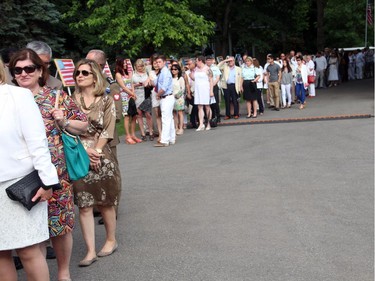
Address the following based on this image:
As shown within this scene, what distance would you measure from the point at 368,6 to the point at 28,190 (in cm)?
4471

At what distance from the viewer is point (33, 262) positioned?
14.3 feet

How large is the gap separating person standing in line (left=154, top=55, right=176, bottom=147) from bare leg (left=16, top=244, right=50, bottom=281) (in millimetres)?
9675

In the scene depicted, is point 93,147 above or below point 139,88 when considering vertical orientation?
above

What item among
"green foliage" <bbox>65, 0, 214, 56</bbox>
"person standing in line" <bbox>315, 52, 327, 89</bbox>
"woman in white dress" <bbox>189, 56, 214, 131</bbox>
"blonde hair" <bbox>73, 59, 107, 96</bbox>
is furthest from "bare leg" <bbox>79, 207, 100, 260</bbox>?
"person standing in line" <bbox>315, 52, 327, 89</bbox>

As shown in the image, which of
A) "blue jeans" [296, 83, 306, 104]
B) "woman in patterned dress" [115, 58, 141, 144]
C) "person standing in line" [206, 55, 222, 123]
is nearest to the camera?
"woman in patterned dress" [115, 58, 141, 144]

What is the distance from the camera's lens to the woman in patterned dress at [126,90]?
41.5ft

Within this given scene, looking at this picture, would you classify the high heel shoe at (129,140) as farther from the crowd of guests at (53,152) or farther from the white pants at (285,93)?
the white pants at (285,93)

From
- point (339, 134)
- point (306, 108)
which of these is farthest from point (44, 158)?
point (306, 108)

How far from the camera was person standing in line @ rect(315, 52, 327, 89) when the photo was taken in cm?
3225

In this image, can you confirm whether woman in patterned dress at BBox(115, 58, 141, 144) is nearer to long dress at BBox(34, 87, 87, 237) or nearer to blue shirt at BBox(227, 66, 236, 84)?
blue shirt at BBox(227, 66, 236, 84)

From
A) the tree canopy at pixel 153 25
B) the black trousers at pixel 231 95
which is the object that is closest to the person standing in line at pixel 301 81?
the black trousers at pixel 231 95

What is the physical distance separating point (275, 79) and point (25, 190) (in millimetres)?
18050

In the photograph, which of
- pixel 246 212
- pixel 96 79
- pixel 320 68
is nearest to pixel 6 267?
pixel 96 79

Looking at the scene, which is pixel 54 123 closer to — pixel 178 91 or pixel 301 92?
pixel 178 91
